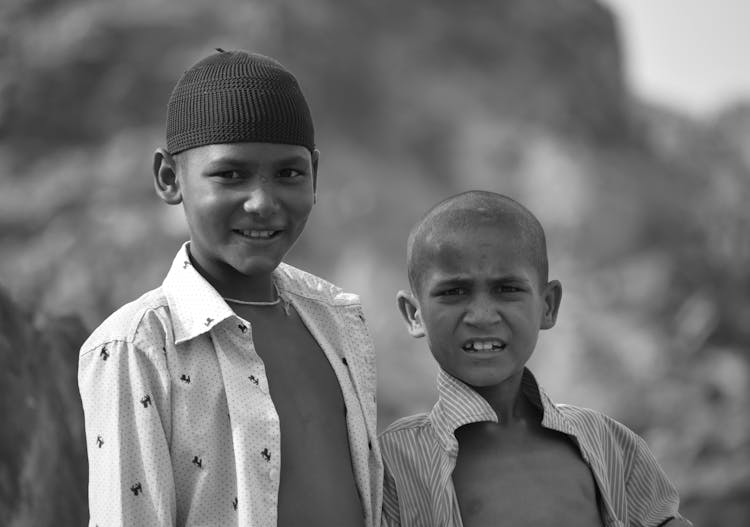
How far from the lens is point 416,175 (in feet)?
51.3

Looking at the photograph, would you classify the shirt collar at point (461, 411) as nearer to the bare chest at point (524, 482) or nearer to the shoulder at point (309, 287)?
the bare chest at point (524, 482)

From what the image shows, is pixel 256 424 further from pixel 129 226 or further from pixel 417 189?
pixel 417 189

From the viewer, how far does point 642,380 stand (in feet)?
45.8

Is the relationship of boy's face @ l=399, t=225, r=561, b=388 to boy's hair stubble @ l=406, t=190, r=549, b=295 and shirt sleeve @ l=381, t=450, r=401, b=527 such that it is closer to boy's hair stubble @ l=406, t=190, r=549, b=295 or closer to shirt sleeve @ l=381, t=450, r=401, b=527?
boy's hair stubble @ l=406, t=190, r=549, b=295

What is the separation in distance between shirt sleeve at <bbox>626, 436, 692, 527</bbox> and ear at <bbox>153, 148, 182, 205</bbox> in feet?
3.66

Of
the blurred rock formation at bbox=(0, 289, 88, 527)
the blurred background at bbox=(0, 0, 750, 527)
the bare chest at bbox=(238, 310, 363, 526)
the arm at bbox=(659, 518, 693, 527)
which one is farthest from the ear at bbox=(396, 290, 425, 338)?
the blurred background at bbox=(0, 0, 750, 527)

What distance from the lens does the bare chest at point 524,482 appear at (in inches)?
82.3

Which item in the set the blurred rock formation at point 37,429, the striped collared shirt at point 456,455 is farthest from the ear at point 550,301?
the blurred rock formation at point 37,429

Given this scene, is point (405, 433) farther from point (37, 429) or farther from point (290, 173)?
point (37, 429)

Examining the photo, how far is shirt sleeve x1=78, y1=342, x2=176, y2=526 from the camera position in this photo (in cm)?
177

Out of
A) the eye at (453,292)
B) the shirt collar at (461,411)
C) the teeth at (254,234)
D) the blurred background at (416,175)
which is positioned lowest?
the shirt collar at (461,411)

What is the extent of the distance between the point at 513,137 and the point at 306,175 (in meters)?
14.0

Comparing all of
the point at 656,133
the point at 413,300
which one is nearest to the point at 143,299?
the point at 413,300

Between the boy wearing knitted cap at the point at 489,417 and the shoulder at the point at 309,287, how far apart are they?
0.15 m
